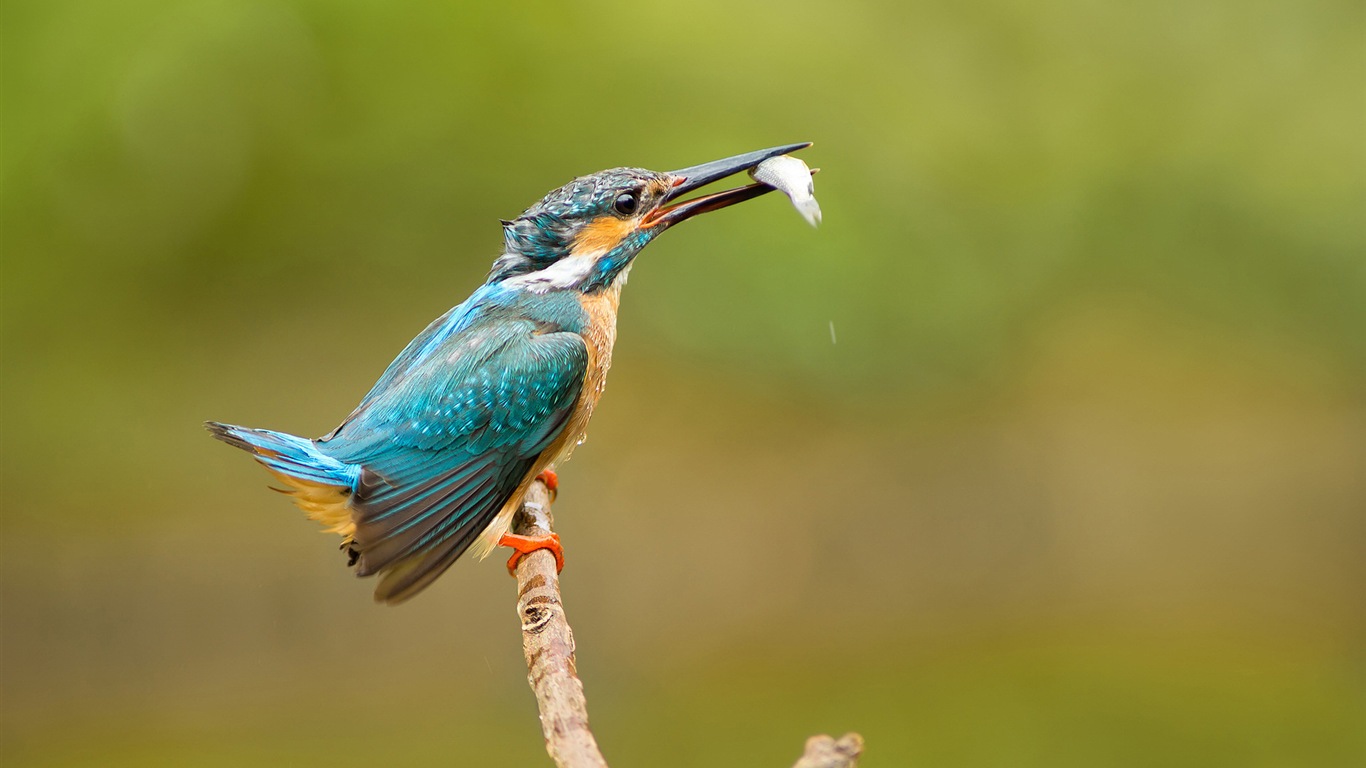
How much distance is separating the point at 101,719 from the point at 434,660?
1.39 m

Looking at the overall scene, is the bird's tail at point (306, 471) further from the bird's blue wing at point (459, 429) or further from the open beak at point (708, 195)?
the open beak at point (708, 195)

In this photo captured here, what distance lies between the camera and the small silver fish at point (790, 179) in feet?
8.94

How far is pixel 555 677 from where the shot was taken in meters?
2.21

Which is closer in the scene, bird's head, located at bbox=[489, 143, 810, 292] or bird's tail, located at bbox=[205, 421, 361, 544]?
bird's tail, located at bbox=[205, 421, 361, 544]

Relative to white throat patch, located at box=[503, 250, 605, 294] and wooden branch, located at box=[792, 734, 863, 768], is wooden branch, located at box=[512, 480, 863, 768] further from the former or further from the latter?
white throat patch, located at box=[503, 250, 605, 294]

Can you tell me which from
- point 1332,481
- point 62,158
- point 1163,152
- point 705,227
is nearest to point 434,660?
point 705,227

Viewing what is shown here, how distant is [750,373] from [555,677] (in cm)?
534

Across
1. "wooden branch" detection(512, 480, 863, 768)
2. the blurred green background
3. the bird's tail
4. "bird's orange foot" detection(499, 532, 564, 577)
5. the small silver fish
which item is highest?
the blurred green background

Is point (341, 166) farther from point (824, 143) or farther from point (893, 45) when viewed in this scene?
point (893, 45)

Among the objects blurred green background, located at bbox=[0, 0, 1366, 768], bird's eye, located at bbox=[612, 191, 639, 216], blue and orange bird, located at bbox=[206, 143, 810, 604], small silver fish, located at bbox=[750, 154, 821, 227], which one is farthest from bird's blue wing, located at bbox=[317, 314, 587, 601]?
blurred green background, located at bbox=[0, 0, 1366, 768]

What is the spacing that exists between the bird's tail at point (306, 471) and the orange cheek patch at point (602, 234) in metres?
0.70

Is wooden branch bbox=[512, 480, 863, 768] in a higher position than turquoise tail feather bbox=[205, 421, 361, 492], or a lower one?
lower

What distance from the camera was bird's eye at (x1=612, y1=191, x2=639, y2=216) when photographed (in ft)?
10.1

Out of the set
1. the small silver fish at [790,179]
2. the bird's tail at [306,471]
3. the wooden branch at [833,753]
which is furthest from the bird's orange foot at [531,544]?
the wooden branch at [833,753]
